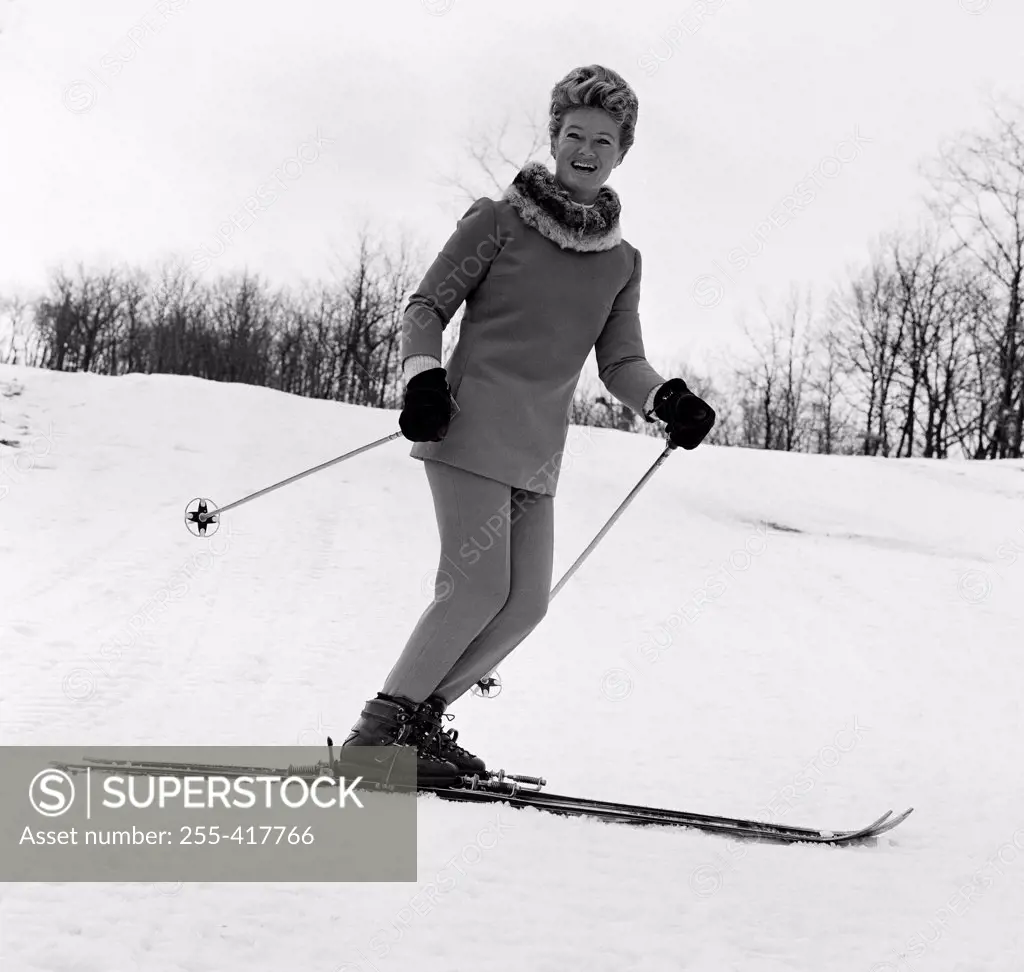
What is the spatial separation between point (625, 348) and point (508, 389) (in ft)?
1.51

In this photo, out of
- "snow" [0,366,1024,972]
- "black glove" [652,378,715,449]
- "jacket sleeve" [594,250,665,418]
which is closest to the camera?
"snow" [0,366,1024,972]

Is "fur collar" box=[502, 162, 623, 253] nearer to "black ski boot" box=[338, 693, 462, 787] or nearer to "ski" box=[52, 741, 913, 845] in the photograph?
"black ski boot" box=[338, 693, 462, 787]

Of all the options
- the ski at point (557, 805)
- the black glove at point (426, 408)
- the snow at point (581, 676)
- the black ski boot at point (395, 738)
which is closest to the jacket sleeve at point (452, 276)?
the black glove at point (426, 408)

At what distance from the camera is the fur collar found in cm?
242

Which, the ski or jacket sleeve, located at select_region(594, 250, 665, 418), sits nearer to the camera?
the ski

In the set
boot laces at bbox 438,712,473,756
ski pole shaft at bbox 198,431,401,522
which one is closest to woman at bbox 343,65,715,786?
boot laces at bbox 438,712,473,756

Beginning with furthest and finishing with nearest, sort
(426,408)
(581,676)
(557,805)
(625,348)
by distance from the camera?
1. (581,676)
2. (625,348)
3. (557,805)
4. (426,408)

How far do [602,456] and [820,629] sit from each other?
604 cm

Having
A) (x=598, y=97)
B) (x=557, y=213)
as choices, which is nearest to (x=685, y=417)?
(x=557, y=213)

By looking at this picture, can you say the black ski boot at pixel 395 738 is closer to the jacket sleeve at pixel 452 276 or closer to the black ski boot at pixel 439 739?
the black ski boot at pixel 439 739

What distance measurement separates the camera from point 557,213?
2.42 meters

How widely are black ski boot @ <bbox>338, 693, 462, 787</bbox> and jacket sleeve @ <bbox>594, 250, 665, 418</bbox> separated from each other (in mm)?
1048

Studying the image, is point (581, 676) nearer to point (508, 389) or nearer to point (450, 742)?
point (450, 742)

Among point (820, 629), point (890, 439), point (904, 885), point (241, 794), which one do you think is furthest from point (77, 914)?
point (890, 439)
